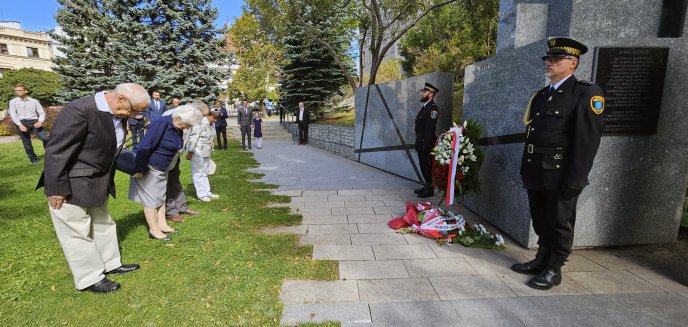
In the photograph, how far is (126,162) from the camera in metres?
3.80

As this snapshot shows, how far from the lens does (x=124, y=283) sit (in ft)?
10.9

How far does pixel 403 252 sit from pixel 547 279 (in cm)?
144

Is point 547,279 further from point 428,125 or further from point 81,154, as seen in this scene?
point 81,154

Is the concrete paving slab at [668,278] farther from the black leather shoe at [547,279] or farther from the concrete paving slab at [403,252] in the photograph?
the concrete paving slab at [403,252]

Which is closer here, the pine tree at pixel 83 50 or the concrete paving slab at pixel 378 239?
the concrete paving slab at pixel 378 239

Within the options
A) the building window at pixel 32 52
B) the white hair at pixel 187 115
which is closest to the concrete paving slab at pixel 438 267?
the white hair at pixel 187 115

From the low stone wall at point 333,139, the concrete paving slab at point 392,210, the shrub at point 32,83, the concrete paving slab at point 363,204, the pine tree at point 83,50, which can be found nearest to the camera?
the concrete paving slab at point 392,210

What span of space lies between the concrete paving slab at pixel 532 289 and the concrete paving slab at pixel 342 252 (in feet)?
4.53

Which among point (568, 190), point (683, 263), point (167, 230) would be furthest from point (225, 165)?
point (683, 263)

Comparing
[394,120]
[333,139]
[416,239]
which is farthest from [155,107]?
[416,239]

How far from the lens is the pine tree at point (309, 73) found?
17891 millimetres

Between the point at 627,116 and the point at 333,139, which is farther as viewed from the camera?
the point at 333,139

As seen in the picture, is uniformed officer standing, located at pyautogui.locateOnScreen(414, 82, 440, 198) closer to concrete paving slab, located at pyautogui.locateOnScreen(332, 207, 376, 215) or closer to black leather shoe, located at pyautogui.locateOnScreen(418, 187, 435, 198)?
black leather shoe, located at pyautogui.locateOnScreen(418, 187, 435, 198)

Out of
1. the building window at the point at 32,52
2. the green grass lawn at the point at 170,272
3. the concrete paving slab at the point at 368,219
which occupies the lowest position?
the green grass lawn at the point at 170,272
